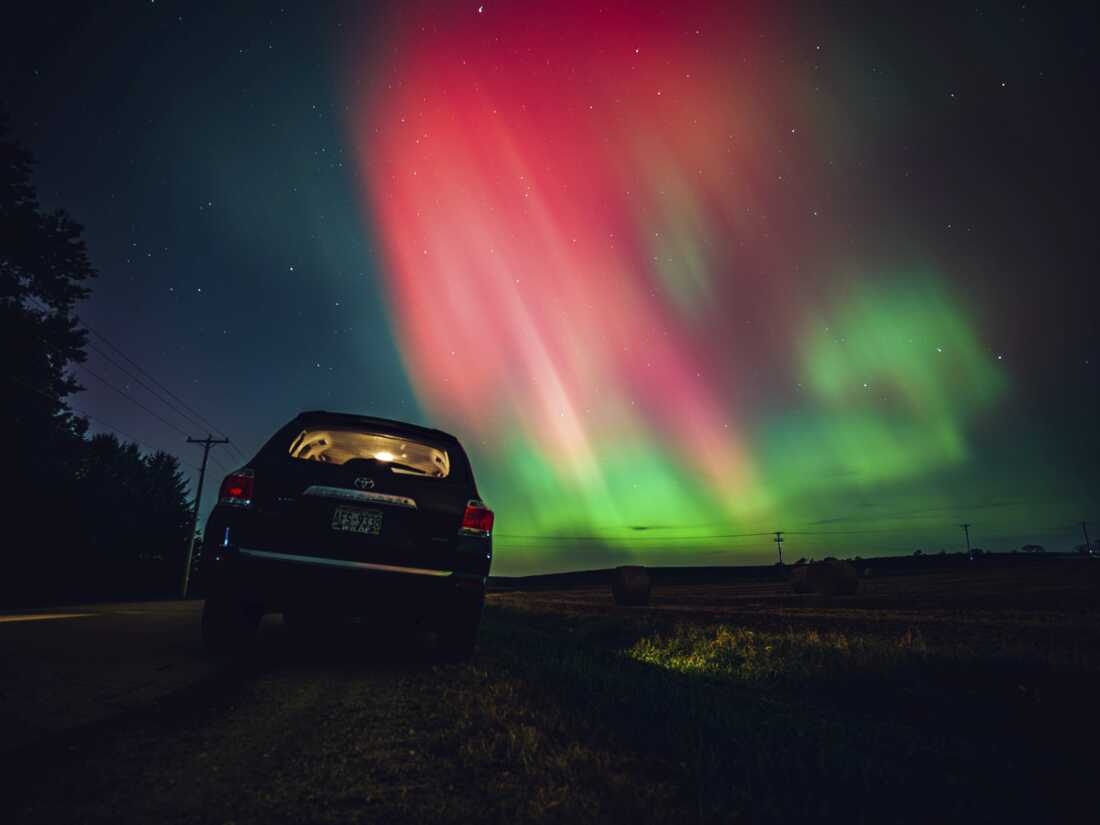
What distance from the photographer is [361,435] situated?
16.8ft

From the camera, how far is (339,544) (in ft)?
14.1

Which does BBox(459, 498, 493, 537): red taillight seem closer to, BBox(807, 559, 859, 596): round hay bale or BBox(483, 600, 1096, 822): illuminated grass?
BBox(483, 600, 1096, 822): illuminated grass

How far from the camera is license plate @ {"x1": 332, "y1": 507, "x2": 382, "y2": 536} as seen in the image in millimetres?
4348

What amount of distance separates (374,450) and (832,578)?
35.4 m

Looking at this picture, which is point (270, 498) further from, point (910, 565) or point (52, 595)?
point (910, 565)

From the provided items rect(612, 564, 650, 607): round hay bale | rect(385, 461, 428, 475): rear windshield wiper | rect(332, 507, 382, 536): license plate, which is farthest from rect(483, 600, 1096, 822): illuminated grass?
rect(612, 564, 650, 607): round hay bale

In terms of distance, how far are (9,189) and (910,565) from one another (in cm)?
9423

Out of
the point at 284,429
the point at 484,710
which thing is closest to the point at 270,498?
the point at 284,429

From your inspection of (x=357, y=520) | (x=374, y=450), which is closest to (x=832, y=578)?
(x=374, y=450)

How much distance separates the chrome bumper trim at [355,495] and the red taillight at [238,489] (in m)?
0.43

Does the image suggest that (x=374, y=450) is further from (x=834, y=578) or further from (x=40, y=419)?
(x=834, y=578)

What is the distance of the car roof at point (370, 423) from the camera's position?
500 centimetres

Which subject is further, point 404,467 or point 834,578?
point 834,578

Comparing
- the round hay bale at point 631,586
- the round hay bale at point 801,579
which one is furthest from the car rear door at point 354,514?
the round hay bale at point 801,579
